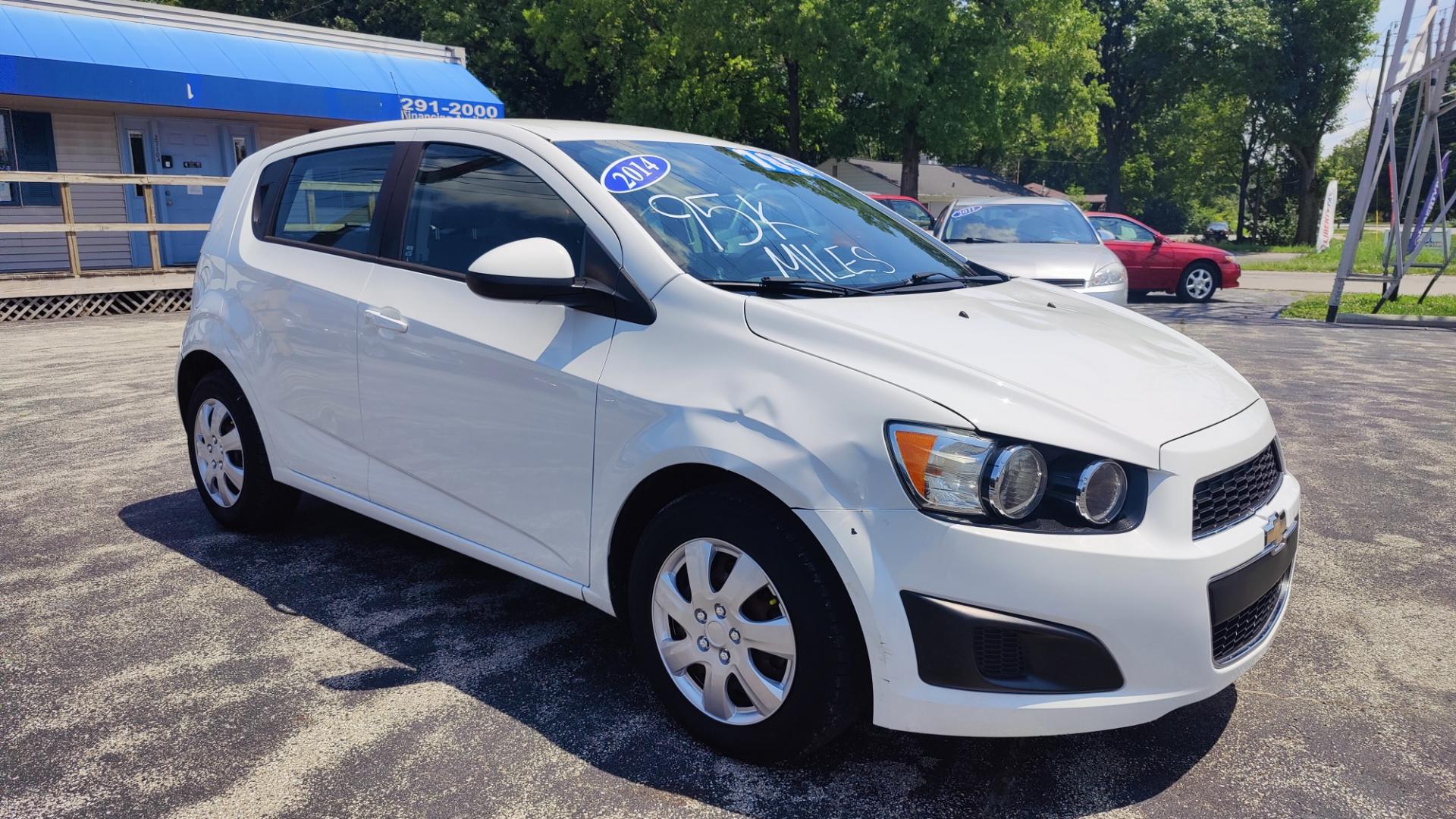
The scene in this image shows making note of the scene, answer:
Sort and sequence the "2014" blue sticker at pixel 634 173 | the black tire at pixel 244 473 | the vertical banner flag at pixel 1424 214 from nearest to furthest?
the "2014" blue sticker at pixel 634 173
the black tire at pixel 244 473
the vertical banner flag at pixel 1424 214

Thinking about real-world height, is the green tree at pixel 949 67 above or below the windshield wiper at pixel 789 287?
above

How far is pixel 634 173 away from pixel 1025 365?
1.40 m

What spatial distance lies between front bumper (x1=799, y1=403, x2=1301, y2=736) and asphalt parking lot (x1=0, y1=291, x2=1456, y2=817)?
329mm

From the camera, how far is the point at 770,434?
8.39ft

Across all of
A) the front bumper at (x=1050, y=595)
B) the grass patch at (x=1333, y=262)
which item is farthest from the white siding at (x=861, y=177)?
the front bumper at (x=1050, y=595)

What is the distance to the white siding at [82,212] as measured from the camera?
53.1 ft

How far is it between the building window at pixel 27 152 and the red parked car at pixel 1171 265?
54.5 ft

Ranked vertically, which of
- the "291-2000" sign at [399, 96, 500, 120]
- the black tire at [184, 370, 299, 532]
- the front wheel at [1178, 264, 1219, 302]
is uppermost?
the "291-2000" sign at [399, 96, 500, 120]

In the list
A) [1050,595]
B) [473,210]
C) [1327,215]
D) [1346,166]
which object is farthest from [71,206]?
[1346,166]

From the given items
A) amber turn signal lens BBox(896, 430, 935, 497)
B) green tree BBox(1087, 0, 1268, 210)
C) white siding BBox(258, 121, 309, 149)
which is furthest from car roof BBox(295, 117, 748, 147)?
green tree BBox(1087, 0, 1268, 210)

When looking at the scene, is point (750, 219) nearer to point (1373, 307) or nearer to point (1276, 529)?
point (1276, 529)

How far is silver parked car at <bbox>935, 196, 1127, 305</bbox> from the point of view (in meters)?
Result: 9.39

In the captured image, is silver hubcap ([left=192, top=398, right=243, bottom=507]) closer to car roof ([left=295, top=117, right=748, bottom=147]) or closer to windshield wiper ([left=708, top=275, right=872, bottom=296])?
car roof ([left=295, top=117, right=748, bottom=147])

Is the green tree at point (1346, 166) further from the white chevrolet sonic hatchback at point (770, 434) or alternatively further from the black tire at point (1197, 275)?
the white chevrolet sonic hatchback at point (770, 434)
